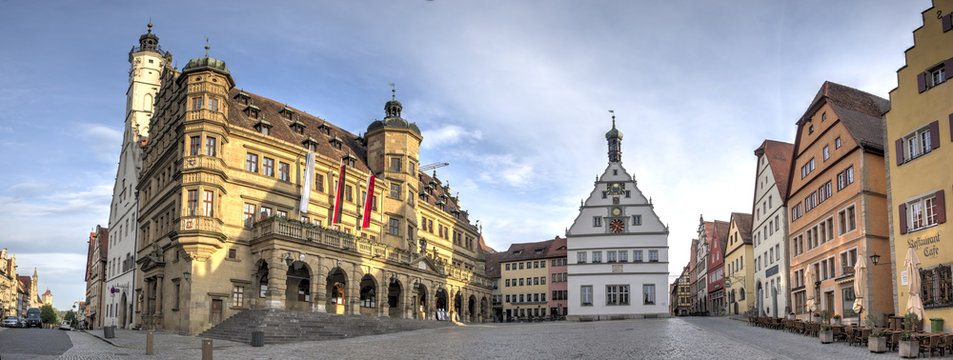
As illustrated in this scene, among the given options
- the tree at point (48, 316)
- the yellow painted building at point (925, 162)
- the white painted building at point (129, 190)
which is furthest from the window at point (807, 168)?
the tree at point (48, 316)

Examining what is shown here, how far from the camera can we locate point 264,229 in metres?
40.3

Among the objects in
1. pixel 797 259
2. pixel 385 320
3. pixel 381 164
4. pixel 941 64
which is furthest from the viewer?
pixel 381 164

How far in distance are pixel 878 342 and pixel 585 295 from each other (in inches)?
2036

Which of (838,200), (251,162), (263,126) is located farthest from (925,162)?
(263,126)

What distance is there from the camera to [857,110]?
41.3 meters

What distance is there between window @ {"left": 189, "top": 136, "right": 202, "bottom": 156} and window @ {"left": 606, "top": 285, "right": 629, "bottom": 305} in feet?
151

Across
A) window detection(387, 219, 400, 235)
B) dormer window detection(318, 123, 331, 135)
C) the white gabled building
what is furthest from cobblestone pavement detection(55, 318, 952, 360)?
the white gabled building

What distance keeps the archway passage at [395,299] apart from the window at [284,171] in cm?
1092

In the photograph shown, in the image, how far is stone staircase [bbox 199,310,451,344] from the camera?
33.6 m

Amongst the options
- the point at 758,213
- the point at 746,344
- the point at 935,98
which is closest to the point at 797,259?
the point at 758,213

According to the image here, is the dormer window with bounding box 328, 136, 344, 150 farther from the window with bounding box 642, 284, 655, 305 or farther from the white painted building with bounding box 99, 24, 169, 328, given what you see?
the window with bounding box 642, 284, 655, 305

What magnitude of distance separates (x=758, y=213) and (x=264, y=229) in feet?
132

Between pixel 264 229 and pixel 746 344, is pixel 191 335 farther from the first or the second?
pixel 746 344

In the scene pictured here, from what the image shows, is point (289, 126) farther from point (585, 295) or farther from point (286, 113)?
point (585, 295)
